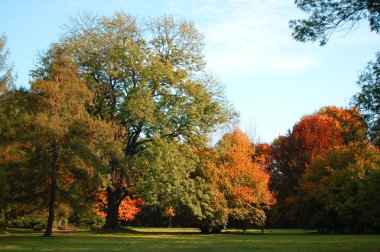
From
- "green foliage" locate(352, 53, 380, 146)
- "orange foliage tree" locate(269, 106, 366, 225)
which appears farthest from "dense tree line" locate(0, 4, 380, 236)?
"orange foliage tree" locate(269, 106, 366, 225)

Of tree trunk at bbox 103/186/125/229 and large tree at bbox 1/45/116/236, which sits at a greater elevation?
large tree at bbox 1/45/116/236

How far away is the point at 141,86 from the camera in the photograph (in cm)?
3375

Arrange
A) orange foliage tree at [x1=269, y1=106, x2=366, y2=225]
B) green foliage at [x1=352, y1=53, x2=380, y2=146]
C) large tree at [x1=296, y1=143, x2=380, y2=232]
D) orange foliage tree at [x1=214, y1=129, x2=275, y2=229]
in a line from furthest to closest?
orange foliage tree at [x1=269, y1=106, x2=366, y2=225], orange foliage tree at [x1=214, y1=129, x2=275, y2=229], large tree at [x1=296, y1=143, x2=380, y2=232], green foliage at [x1=352, y1=53, x2=380, y2=146]

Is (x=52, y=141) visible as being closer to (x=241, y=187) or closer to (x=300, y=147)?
(x=241, y=187)

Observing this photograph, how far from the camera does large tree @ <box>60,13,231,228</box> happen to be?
1340 inches

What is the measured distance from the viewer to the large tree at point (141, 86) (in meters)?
34.0

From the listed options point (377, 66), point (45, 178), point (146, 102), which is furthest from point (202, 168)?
point (377, 66)

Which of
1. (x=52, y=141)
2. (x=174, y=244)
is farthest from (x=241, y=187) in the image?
(x=52, y=141)

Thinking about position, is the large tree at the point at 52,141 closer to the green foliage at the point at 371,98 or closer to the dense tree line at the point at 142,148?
the dense tree line at the point at 142,148

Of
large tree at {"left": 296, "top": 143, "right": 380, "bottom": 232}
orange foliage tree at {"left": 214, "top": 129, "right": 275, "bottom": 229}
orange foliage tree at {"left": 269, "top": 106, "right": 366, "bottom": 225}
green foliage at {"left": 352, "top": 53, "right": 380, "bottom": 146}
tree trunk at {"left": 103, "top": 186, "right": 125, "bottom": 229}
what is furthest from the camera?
orange foliage tree at {"left": 269, "top": 106, "right": 366, "bottom": 225}

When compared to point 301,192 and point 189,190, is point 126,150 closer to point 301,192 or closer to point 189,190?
point 189,190

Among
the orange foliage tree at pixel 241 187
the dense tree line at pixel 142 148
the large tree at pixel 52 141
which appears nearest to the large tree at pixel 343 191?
the dense tree line at pixel 142 148

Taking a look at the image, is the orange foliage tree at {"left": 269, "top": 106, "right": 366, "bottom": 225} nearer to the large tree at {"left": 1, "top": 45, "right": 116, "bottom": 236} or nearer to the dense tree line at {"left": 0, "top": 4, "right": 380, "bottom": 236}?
the dense tree line at {"left": 0, "top": 4, "right": 380, "bottom": 236}

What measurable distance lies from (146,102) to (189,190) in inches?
328
